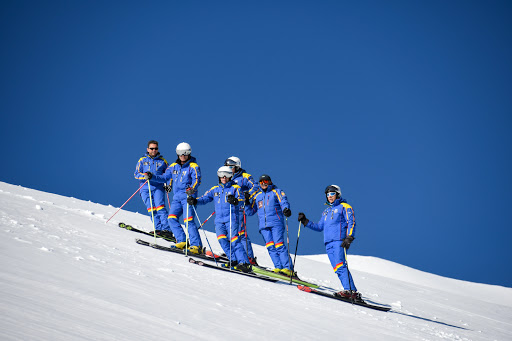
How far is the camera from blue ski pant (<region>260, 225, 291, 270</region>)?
1016cm

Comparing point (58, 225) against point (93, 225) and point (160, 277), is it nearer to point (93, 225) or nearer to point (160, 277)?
point (93, 225)

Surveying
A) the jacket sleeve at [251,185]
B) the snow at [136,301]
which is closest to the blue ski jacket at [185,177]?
the jacket sleeve at [251,185]

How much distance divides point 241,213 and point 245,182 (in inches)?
34.7

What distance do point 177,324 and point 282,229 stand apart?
258 inches

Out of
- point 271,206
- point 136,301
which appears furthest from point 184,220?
point 136,301

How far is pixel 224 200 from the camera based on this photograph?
33.2 feet

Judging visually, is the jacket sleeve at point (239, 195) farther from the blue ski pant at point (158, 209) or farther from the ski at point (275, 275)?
the blue ski pant at point (158, 209)

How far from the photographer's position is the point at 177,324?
397 cm

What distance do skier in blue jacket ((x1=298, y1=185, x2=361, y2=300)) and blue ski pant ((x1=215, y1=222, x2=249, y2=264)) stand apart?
1.79m

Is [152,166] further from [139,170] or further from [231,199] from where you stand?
[231,199]

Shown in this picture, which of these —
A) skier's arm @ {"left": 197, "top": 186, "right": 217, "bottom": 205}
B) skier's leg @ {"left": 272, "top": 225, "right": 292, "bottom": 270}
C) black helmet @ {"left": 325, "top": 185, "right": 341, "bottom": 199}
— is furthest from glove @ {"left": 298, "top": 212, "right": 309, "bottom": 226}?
skier's arm @ {"left": 197, "top": 186, "right": 217, "bottom": 205}

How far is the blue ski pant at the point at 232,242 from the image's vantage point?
384 inches

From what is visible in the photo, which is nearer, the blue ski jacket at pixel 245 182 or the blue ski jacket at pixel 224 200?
the blue ski jacket at pixel 224 200

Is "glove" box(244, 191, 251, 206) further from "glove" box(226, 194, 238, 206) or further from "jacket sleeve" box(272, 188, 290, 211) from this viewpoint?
"glove" box(226, 194, 238, 206)
